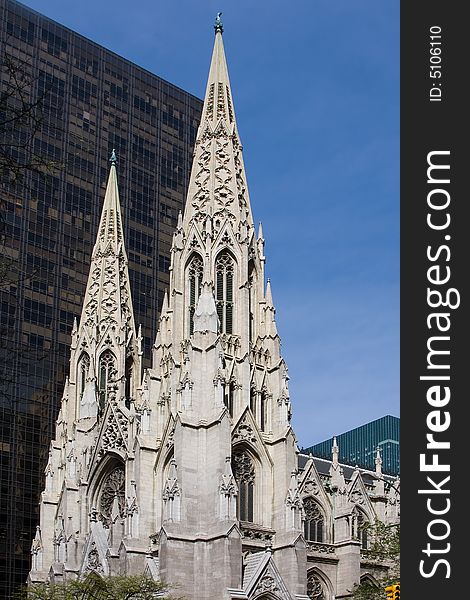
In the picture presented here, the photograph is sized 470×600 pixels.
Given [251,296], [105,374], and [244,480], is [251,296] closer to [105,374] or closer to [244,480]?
[244,480]

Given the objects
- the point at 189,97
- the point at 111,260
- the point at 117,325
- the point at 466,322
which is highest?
the point at 189,97

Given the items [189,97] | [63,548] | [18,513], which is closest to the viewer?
[63,548]

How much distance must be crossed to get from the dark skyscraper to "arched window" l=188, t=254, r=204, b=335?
19664 millimetres

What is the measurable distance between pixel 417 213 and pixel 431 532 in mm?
5898

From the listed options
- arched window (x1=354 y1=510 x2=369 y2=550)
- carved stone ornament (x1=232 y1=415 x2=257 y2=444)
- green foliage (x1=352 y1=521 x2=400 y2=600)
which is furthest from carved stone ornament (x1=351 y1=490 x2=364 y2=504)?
carved stone ornament (x1=232 y1=415 x2=257 y2=444)

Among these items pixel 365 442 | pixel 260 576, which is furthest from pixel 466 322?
pixel 365 442

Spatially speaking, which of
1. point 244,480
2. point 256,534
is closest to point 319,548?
point 256,534

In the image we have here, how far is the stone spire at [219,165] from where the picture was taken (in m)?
61.1

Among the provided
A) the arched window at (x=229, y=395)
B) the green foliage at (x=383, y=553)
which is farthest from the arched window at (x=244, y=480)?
the green foliage at (x=383, y=553)

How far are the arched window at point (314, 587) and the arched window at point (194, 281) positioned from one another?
14901mm

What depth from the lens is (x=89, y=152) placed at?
94312 mm

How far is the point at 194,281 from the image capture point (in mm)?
60000

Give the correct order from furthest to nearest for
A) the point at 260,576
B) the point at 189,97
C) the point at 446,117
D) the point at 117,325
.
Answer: the point at 189,97 → the point at 117,325 → the point at 260,576 → the point at 446,117

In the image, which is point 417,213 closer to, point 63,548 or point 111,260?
point 63,548
